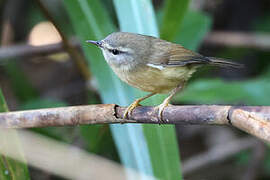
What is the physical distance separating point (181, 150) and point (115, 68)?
231cm

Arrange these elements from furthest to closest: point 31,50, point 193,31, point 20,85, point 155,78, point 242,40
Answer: point 242,40 < point 31,50 < point 20,85 < point 193,31 < point 155,78

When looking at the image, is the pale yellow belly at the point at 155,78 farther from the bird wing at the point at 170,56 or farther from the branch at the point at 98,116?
the branch at the point at 98,116

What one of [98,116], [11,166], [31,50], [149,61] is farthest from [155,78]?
[31,50]

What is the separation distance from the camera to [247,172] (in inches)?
158

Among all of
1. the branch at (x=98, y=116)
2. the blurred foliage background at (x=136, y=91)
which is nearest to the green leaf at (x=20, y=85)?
the blurred foliage background at (x=136, y=91)

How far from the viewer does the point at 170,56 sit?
9.61 feet

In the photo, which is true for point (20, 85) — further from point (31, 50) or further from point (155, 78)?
point (155, 78)

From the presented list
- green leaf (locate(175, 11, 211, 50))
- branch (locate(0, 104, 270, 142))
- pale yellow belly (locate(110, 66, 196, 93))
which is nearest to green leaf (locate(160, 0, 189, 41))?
pale yellow belly (locate(110, 66, 196, 93))

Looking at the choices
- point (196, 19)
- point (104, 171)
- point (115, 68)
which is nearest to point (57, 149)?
point (104, 171)

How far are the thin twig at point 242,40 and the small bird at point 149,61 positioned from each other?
6.07 ft

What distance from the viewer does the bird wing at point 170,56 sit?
→ 2826 millimetres

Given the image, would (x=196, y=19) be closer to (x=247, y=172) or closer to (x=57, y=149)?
(x=247, y=172)

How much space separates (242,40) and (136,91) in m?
2.19

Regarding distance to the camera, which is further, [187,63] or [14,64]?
[14,64]
